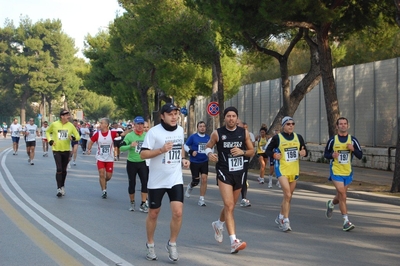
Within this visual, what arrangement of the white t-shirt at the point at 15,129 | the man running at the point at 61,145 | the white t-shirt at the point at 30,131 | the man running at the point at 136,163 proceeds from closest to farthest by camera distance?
the man running at the point at 136,163 < the man running at the point at 61,145 < the white t-shirt at the point at 30,131 < the white t-shirt at the point at 15,129

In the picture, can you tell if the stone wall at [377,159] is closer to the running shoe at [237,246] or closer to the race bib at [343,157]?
the race bib at [343,157]

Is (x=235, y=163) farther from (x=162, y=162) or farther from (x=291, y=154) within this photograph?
(x=291, y=154)

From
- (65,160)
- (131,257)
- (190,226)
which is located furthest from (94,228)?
(65,160)

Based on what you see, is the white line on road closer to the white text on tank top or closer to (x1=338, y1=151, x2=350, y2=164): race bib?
the white text on tank top

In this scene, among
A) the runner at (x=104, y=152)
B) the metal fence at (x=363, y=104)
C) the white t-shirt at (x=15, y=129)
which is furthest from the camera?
the white t-shirt at (x=15, y=129)

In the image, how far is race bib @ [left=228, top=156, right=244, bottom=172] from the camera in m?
8.34

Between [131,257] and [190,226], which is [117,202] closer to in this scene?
[190,226]

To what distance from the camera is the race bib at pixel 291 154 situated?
1009cm

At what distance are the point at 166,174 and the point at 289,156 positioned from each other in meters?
3.27

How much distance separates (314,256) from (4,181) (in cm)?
1189

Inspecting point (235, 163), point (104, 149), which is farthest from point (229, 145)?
point (104, 149)

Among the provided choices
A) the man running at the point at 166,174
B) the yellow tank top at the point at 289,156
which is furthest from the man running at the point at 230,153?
the yellow tank top at the point at 289,156

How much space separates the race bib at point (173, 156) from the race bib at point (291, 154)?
304 cm

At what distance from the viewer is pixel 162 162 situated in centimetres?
739
